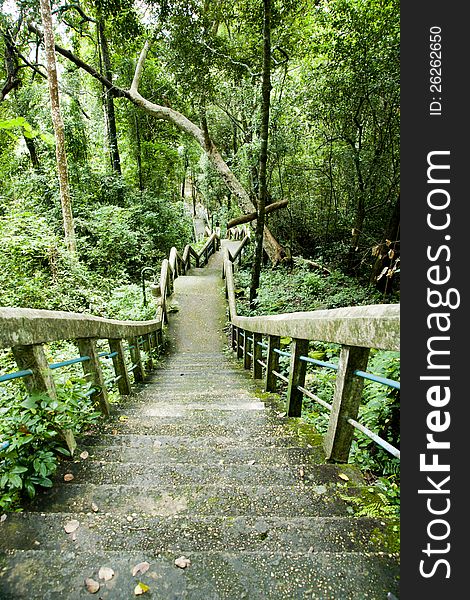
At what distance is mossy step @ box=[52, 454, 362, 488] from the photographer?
74.7 inches

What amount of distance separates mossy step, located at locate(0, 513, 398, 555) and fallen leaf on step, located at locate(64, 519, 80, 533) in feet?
0.05

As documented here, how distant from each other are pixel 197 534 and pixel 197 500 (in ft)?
0.93

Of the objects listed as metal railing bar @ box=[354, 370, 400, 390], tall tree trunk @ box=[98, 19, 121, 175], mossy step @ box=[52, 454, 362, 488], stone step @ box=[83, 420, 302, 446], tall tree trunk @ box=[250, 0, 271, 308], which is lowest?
stone step @ box=[83, 420, 302, 446]

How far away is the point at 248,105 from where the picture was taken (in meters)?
11.9

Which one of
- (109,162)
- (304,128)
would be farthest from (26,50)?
(304,128)

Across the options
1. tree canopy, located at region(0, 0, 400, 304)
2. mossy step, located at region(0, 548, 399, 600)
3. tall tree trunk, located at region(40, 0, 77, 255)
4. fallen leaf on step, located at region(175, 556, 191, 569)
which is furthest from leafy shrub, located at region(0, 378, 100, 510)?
tall tree trunk, located at region(40, 0, 77, 255)

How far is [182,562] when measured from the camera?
127 cm

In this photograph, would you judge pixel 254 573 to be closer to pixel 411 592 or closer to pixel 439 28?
pixel 411 592

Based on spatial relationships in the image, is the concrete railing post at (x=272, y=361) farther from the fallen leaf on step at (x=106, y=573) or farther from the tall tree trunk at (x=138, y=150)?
the tall tree trunk at (x=138, y=150)

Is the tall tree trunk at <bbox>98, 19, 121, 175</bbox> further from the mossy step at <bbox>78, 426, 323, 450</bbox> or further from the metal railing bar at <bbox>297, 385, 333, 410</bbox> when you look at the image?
the metal railing bar at <bbox>297, 385, 333, 410</bbox>

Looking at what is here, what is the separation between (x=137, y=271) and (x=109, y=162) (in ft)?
18.0

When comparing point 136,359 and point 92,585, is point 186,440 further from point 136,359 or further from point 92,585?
point 136,359

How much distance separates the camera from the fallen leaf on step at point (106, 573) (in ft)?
3.97

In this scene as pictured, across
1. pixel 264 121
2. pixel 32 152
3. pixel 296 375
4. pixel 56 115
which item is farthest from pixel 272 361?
pixel 32 152
